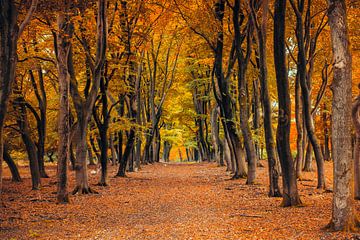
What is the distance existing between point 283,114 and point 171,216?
3798mm

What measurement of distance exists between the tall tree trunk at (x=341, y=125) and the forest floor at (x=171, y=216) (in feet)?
1.40

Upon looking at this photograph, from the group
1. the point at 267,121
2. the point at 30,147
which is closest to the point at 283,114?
the point at 267,121

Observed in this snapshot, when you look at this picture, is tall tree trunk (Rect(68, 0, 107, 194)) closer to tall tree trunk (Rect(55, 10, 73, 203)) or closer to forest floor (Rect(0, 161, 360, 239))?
tall tree trunk (Rect(55, 10, 73, 203))

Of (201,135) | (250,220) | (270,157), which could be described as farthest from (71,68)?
(201,135)

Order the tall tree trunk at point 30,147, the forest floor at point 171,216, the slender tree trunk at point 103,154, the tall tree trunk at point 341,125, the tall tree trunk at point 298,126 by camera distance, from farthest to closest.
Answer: the slender tree trunk at point 103,154 < the tall tree trunk at point 30,147 < the tall tree trunk at point 298,126 < the forest floor at point 171,216 < the tall tree trunk at point 341,125

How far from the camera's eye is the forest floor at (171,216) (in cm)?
821

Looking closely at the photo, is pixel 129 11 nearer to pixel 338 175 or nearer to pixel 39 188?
pixel 39 188

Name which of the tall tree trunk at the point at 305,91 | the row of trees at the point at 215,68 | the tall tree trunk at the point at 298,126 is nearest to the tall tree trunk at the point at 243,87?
the row of trees at the point at 215,68

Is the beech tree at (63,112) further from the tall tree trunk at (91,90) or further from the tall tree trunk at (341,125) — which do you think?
the tall tree trunk at (341,125)

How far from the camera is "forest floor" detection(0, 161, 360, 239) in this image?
821 cm

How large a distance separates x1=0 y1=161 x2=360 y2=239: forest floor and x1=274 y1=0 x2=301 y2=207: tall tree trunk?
475mm

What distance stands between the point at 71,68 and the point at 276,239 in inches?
396

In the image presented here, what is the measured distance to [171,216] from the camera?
10547mm

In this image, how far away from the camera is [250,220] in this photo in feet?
31.2
